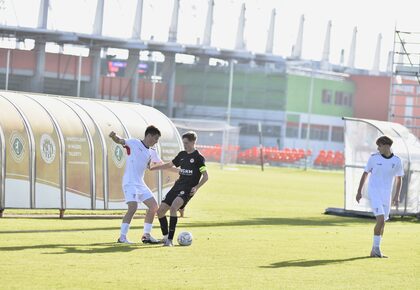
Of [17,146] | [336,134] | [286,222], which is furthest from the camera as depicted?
[336,134]

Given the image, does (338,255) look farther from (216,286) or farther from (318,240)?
(216,286)

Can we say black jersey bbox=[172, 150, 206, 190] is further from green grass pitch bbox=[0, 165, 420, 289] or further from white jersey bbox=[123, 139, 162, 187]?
green grass pitch bbox=[0, 165, 420, 289]

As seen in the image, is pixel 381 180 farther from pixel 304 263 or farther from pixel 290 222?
pixel 290 222

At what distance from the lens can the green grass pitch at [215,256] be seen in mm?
14891

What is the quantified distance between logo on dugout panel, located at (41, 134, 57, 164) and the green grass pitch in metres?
1.32

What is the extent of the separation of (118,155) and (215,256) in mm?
10286

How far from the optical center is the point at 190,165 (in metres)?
20.1

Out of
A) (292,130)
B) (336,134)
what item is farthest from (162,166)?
(336,134)

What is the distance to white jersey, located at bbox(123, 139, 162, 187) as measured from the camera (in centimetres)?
2005

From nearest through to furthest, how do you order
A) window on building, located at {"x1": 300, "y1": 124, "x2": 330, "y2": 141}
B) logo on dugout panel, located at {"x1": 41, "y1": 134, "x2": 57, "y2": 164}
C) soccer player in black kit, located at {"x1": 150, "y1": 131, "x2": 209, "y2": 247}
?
soccer player in black kit, located at {"x1": 150, "y1": 131, "x2": 209, "y2": 247} < logo on dugout panel, located at {"x1": 41, "y1": 134, "x2": 57, "y2": 164} < window on building, located at {"x1": 300, "y1": 124, "x2": 330, "y2": 141}

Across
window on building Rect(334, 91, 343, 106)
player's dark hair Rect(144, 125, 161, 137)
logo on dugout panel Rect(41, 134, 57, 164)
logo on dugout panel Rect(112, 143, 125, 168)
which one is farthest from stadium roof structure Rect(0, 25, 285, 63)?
player's dark hair Rect(144, 125, 161, 137)

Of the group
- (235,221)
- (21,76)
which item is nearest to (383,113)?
(21,76)

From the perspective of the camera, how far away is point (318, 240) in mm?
23328

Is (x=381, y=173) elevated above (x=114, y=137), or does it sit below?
below
